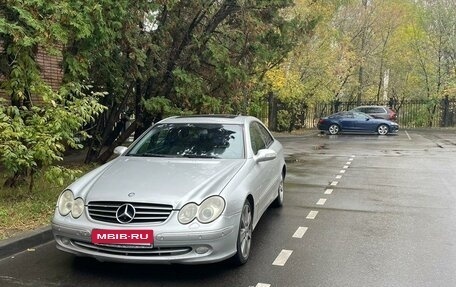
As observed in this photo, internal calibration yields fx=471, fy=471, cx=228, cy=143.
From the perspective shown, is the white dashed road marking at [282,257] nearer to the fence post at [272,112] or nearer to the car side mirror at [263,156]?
the car side mirror at [263,156]

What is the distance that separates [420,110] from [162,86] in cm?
2629

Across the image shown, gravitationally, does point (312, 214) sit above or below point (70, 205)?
below

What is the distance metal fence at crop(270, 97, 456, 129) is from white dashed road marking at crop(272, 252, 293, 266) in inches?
941

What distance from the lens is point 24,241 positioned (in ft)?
17.0

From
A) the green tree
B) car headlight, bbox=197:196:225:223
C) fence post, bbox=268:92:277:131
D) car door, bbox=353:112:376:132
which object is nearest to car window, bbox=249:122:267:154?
car headlight, bbox=197:196:225:223

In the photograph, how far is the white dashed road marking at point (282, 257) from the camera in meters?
4.77

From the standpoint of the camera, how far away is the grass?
18.2 ft

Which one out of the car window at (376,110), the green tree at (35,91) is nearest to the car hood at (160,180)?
the green tree at (35,91)

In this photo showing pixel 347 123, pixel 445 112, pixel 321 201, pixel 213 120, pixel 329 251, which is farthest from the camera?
pixel 445 112

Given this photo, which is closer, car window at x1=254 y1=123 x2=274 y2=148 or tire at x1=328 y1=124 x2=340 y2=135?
car window at x1=254 y1=123 x2=274 y2=148

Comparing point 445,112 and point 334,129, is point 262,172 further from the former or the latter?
point 445,112

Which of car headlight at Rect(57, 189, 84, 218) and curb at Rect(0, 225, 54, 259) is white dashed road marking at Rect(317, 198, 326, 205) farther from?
car headlight at Rect(57, 189, 84, 218)

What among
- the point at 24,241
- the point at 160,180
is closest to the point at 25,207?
the point at 24,241

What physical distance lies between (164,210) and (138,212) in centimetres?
23
